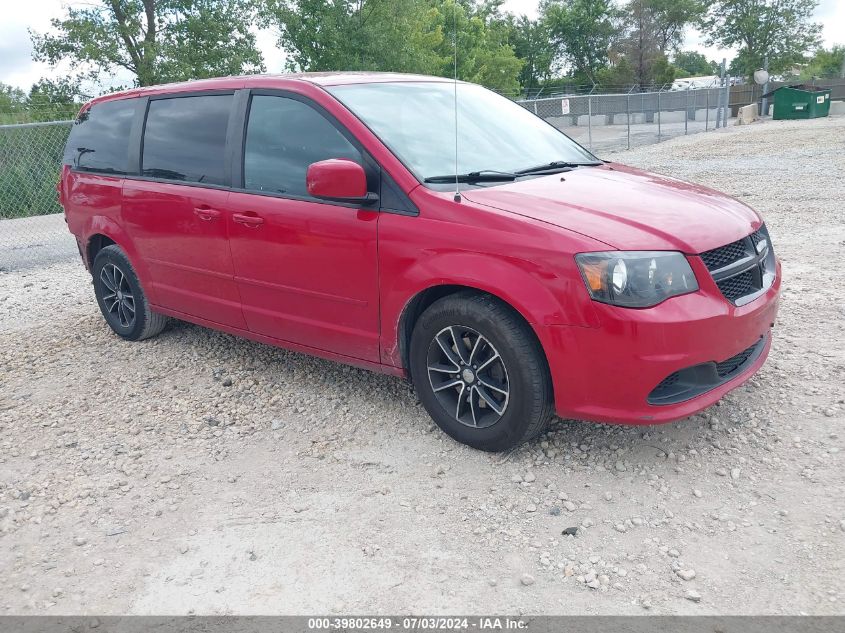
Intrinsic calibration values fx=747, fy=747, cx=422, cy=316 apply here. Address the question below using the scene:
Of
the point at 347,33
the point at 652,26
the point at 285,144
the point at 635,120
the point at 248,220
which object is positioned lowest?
the point at 635,120

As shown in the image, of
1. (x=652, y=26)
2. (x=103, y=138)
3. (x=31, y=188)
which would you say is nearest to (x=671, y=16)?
(x=652, y=26)

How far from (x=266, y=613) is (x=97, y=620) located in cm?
63

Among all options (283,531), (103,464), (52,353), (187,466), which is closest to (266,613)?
(283,531)

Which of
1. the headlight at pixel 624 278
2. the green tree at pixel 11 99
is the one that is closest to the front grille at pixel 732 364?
the headlight at pixel 624 278

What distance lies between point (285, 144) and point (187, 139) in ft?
3.12

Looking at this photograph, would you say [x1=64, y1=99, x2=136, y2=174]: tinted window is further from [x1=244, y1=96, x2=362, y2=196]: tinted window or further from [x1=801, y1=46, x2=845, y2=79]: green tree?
[x1=801, y1=46, x2=845, y2=79]: green tree

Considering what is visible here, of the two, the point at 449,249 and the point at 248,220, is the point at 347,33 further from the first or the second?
the point at 449,249

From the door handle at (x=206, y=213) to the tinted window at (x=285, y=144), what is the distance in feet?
0.98

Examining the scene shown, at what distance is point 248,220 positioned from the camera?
4.32m

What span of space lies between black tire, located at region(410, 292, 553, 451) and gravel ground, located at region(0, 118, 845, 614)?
0.18 meters

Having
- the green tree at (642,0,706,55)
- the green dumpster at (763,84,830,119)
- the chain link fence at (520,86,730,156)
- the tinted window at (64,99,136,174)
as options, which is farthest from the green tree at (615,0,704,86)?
the tinted window at (64,99,136,174)

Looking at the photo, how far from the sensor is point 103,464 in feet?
12.9

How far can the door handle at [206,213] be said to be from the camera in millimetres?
4512

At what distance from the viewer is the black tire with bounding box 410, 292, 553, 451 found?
3.40 m
